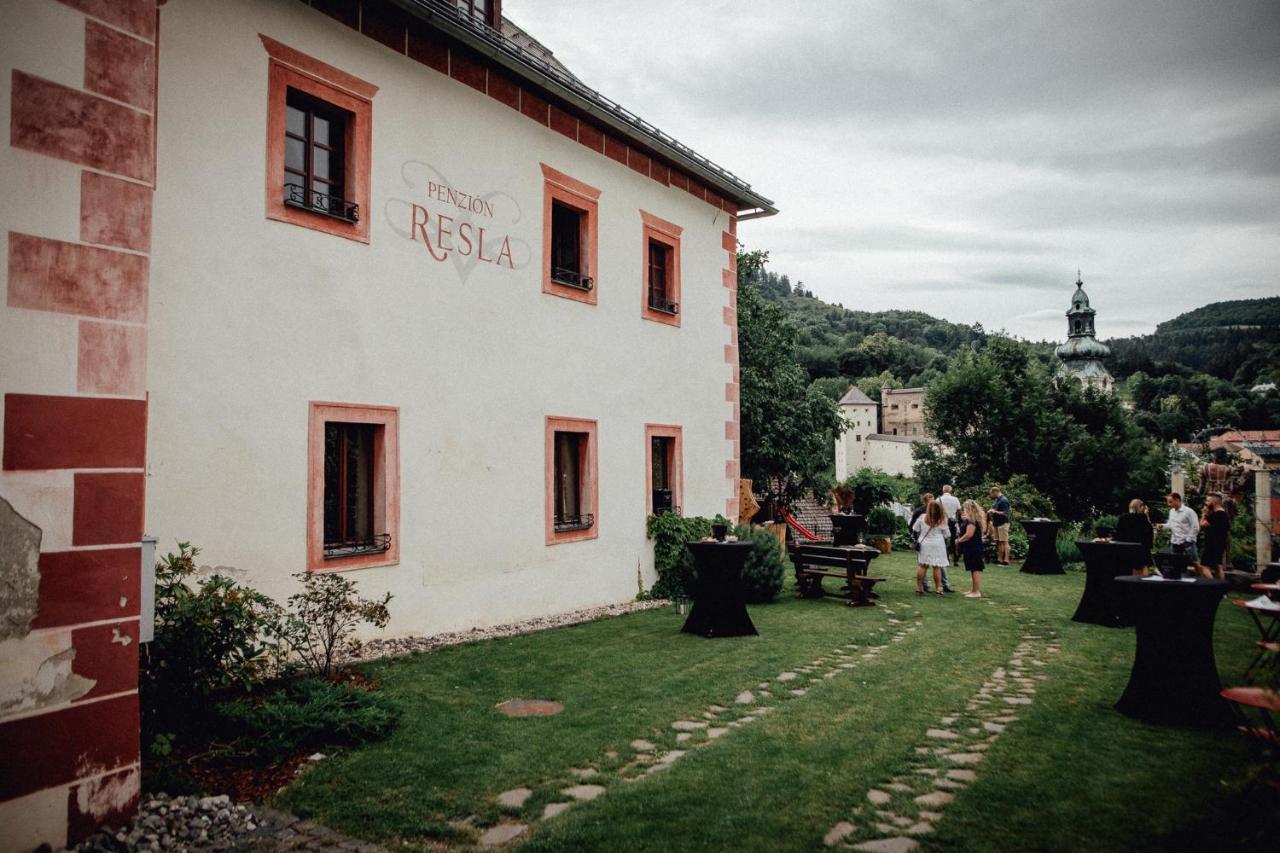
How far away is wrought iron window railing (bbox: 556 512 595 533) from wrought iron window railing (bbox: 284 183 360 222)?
15.7 ft

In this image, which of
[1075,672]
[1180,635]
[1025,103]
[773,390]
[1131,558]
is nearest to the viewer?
[1180,635]

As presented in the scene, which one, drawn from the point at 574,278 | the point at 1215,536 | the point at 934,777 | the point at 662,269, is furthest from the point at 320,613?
the point at 1215,536

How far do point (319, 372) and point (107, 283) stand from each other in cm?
371

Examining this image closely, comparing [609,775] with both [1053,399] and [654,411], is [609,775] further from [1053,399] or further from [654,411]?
[1053,399]

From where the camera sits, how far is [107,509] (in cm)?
373

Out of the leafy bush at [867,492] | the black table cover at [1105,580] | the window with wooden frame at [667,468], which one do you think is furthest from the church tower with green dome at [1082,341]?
the window with wooden frame at [667,468]

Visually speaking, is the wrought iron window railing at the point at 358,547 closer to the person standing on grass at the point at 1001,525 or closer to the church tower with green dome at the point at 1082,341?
the person standing on grass at the point at 1001,525

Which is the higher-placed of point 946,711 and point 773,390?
point 773,390

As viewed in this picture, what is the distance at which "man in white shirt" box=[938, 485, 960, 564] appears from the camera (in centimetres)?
1487

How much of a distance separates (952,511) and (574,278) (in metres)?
9.37

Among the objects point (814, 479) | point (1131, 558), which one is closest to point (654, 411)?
point (1131, 558)

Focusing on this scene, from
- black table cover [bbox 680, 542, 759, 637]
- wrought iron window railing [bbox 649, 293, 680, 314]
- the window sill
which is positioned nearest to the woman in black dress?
black table cover [bbox 680, 542, 759, 637]

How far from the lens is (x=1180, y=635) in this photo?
5672mm

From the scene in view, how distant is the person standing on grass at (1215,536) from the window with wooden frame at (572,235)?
9.90 metres
